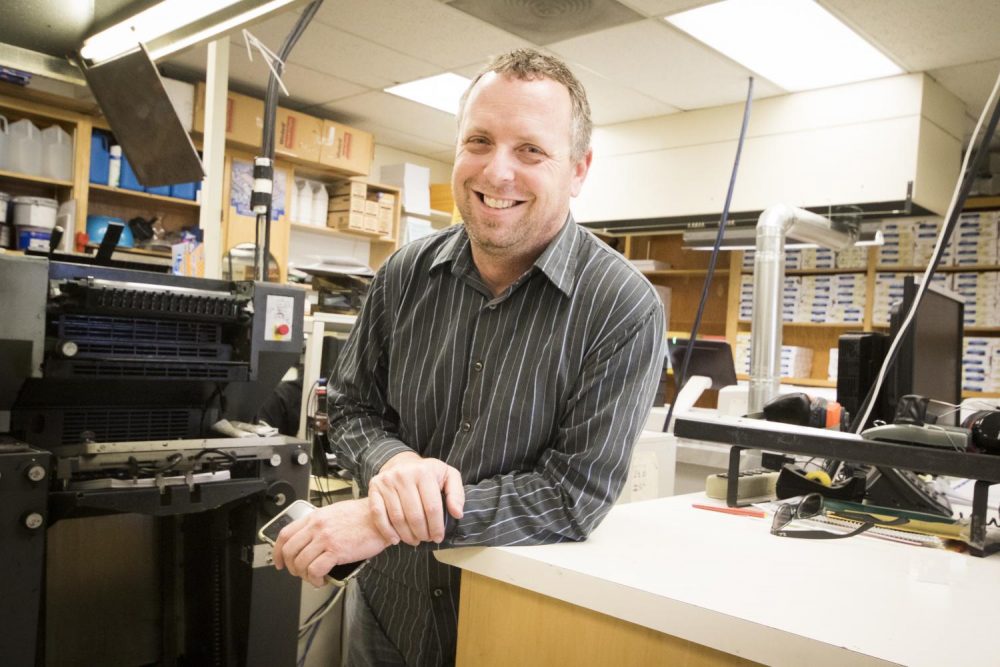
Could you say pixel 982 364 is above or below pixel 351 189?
below

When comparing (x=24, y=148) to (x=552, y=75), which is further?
(x=24, y=148)

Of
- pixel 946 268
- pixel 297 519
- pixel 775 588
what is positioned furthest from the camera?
pixel 946 268

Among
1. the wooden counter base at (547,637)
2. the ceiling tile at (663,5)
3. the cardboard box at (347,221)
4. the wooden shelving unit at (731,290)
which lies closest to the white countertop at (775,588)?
the wooden counter base at (547,637)

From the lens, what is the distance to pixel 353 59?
388cm

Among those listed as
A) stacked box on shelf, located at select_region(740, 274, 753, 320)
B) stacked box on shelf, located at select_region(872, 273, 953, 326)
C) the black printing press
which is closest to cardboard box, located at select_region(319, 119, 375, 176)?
stacked box on shelf, located at select_region(740, 274, 753, 320)

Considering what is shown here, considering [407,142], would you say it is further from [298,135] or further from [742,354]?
[742,354]

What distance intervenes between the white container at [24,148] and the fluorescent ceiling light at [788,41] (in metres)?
3.08

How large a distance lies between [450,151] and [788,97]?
110 inches

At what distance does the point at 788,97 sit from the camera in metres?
3.76

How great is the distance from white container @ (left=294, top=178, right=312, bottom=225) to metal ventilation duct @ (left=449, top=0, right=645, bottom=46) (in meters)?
2.06

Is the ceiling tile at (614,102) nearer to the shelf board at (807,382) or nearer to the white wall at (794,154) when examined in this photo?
the white wall at (794,154)

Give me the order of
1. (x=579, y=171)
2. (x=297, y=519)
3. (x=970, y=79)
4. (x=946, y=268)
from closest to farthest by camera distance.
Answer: (x=297, y=519)
(x=579, y=171)
(x=970, y=79)
(x=946, y=268)

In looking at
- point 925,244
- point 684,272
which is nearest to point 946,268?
point 925,244

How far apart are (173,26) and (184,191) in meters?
2.96
